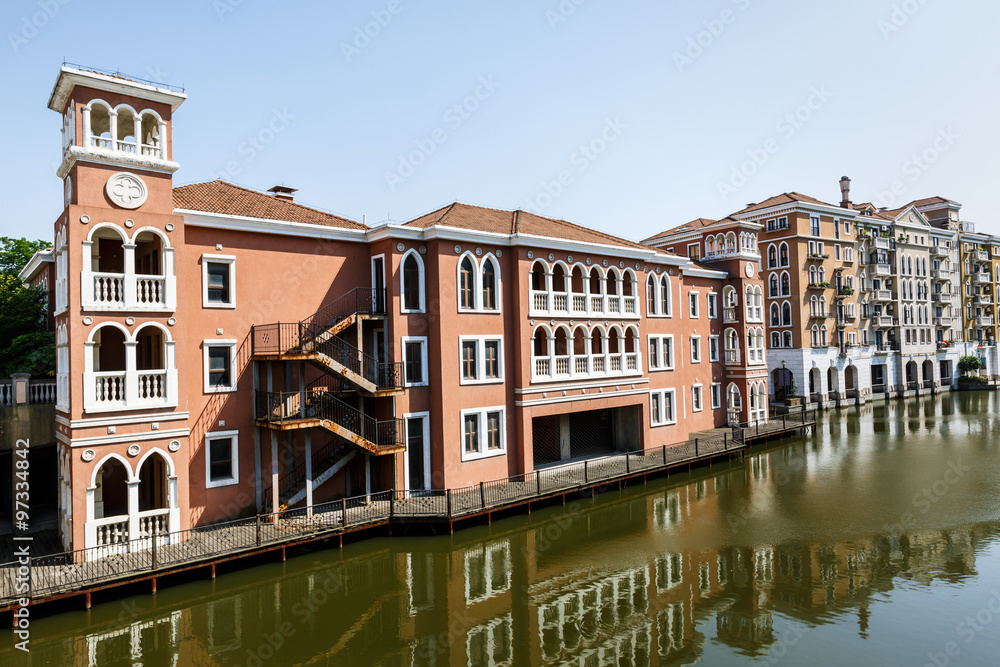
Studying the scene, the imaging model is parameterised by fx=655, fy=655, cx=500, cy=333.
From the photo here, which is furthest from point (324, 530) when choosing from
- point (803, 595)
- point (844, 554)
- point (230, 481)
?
point (844, 554)

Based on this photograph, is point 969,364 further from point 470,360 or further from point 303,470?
point 303,470

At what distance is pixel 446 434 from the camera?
24672mm

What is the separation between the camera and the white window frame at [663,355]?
34938 millimetres

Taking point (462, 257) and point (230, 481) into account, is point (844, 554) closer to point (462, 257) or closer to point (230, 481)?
point (462, 257)

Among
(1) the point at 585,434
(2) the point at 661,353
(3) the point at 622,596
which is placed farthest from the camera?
(2) the point at 661,353

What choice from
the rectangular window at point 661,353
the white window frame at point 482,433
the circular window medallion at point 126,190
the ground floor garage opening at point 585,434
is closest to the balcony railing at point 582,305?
the rectangular window at point 661,353

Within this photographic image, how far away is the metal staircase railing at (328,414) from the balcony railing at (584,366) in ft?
22.3

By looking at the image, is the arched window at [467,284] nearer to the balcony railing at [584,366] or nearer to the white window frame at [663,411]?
the balcony railing at [584,366]

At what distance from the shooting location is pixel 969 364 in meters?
73.9

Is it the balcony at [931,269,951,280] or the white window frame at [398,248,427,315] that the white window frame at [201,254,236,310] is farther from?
the balcony at [931,269,951,280]

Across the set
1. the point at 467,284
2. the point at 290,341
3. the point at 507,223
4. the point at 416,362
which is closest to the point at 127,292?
the point at 290,341

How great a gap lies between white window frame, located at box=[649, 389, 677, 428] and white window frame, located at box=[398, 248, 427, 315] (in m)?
14.4

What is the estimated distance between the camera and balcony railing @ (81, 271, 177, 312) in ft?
59.4

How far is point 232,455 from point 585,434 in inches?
691
